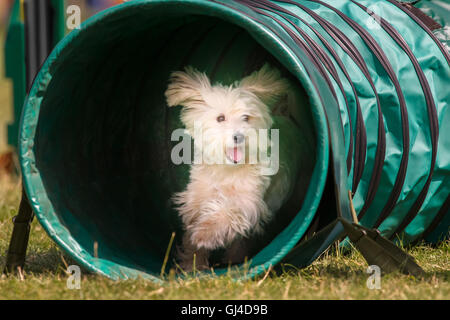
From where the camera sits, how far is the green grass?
2408 mm

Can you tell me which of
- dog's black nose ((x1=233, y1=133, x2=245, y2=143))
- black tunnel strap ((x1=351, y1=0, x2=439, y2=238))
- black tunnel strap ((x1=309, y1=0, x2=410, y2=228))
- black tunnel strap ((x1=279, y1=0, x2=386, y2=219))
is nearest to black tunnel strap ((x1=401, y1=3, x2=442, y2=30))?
black tunnel strap ((x1=351, y1=0, x2=439, y2=238))

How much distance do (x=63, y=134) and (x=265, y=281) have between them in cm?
116

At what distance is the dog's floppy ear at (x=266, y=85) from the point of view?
2.94 metres

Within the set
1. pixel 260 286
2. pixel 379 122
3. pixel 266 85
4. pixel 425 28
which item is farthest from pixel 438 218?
pixel 260 286

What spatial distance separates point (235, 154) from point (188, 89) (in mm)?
363

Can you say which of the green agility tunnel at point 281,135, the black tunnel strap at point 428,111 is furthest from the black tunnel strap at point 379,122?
the black tunnel strap at point 428,111

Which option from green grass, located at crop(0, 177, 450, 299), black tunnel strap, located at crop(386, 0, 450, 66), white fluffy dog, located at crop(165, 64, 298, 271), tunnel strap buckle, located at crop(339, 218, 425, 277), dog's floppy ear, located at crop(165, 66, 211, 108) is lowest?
green grass, located at crop(0, 177, 450, 299)

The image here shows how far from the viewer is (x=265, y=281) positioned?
2.62 metres

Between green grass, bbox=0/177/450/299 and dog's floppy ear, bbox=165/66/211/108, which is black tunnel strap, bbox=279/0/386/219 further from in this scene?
dog's floppy ear, bbox=165/66/211/108

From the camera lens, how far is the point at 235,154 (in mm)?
2883

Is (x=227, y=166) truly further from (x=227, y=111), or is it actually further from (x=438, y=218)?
(x=438, y=218)

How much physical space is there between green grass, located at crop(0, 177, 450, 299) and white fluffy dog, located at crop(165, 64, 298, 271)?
32 centimetres

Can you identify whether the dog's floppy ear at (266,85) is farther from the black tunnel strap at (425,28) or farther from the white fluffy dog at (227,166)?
the black tunnel strap at (425,28)

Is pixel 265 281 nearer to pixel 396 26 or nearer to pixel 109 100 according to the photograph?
pixel 109 100
